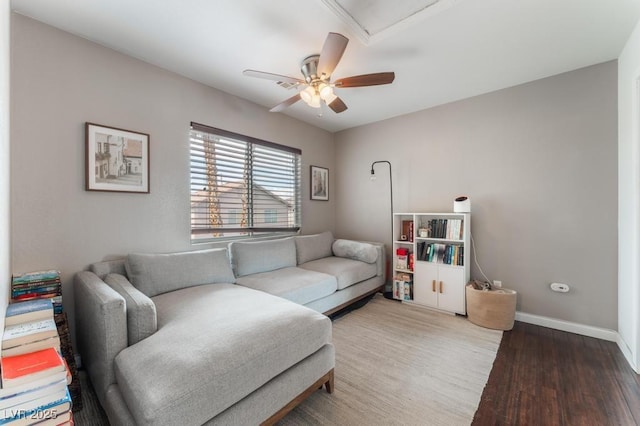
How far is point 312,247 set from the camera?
11.4 feet

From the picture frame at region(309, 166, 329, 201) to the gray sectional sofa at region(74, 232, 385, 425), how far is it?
1906 millimetres

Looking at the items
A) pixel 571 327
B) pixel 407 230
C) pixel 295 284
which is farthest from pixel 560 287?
pixel 295 284

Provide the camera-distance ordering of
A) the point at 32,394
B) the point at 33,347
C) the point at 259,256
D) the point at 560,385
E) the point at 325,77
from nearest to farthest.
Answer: the point at 32,394, the point at 33,347, the point at 560,385, the point at 325,77, the point at 259,256

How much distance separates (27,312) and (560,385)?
3.21m

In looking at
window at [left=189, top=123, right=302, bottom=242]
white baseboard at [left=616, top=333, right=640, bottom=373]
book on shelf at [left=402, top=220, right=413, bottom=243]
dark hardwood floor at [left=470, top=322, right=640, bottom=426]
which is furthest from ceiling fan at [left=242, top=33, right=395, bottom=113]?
white baseboard at [left=616, top=333, right=640, bottom=373]

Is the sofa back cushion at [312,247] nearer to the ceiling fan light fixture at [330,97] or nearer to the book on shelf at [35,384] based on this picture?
the ceiling fan light fixture at [330,97]

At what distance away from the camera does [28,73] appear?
1.76 meters

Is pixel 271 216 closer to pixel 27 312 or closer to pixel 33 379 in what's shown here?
pixel 27 312

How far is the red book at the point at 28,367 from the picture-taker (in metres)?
0.85

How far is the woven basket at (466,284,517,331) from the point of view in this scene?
Result: 2.51 metres

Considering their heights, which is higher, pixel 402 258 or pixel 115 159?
pixel 115 159

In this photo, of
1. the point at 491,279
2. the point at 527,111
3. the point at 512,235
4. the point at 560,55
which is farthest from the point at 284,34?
the point at 491,279

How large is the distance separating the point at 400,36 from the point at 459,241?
2.17 meters

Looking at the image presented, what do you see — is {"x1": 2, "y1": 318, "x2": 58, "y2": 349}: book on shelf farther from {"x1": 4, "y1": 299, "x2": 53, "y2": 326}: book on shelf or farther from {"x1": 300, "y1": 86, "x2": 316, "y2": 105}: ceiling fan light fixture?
{"x1": 300, "y1": 86, "x2": 316, "y2": 105}: ceiling fan light fixture
